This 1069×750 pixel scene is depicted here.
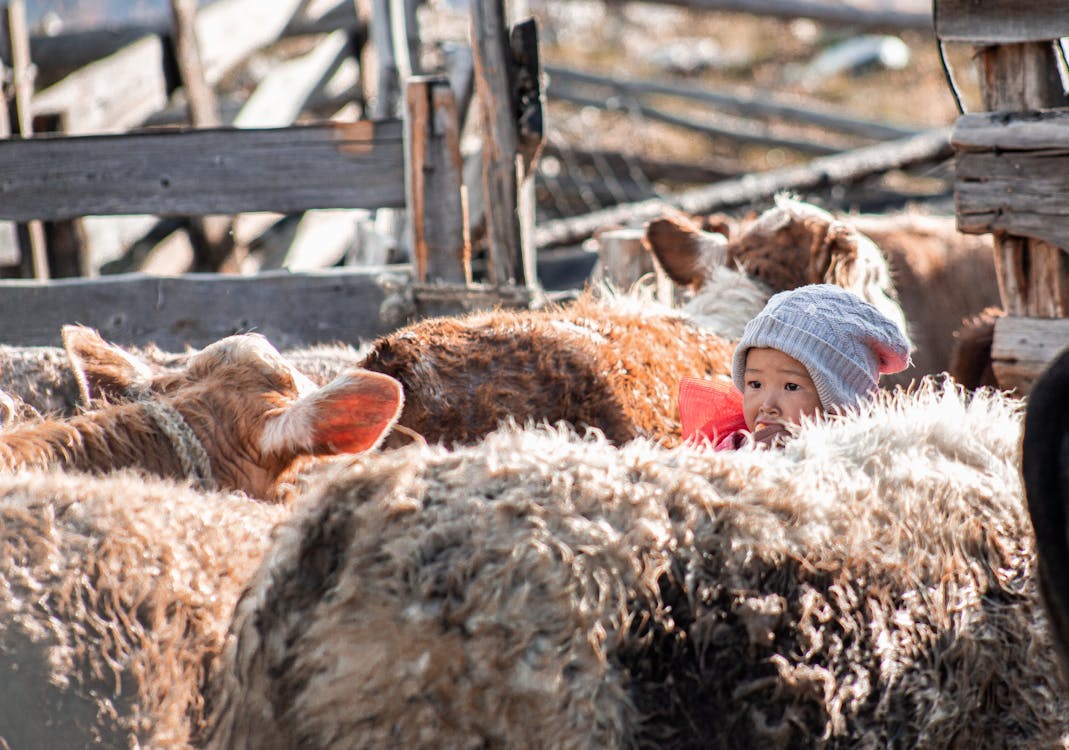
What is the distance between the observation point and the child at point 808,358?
8.84ft

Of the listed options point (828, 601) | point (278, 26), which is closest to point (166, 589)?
point (828, 601)

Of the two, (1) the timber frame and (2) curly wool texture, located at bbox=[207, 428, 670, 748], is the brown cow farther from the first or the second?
(2) curly wool texture, located at bbox=[207, 428, 670, 748]

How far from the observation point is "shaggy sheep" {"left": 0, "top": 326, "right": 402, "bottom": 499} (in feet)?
7.31

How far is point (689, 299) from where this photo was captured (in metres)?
4.48

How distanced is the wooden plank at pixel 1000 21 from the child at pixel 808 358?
124cm

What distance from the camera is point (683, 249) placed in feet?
14.8

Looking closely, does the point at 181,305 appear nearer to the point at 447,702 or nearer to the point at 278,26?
the point at 447,702

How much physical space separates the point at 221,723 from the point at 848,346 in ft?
5.90

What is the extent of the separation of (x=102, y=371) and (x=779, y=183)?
21.2ft

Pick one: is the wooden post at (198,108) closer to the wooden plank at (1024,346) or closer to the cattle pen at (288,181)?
the cattle pen at (288,181)

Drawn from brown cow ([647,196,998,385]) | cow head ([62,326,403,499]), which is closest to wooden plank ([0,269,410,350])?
brown cow ([647,196,998,385])

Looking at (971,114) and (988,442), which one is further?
(971,114)

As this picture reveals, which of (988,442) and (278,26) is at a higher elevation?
(278,26)

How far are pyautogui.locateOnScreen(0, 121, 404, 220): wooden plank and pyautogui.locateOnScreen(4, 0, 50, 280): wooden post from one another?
151cm
